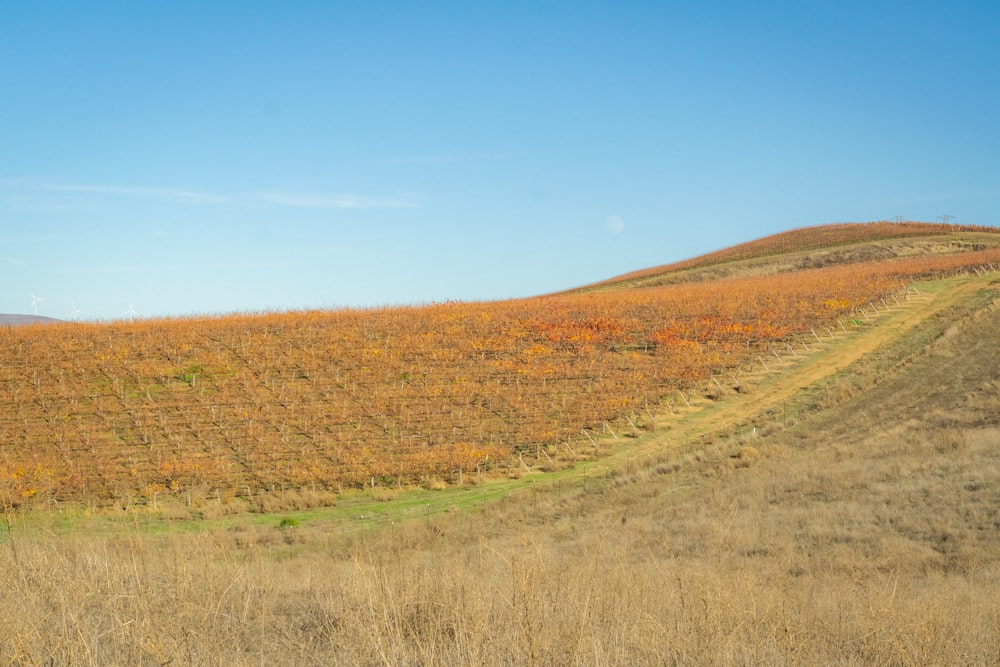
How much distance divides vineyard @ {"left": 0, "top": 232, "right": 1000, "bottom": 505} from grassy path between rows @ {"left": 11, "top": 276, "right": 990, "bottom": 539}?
130 cm

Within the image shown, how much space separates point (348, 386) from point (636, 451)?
545 inches

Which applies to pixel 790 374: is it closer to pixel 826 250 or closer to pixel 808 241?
pixel 826 250

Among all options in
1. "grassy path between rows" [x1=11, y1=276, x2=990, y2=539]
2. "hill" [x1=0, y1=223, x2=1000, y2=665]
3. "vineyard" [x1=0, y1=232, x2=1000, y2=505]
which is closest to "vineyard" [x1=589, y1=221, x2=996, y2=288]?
"vineyard" [x1=0, y1=232, x2=1000, y2=505]

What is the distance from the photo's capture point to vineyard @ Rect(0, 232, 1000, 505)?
998 inches

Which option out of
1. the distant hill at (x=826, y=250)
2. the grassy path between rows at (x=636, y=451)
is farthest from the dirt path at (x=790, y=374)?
the distant hill at (x=826, y=250)

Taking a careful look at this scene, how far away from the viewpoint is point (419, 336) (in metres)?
40.4

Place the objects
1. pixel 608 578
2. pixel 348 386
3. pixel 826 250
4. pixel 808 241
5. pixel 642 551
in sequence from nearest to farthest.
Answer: pixel 608 578
pixel 642 551
pixel 348 386
pixel 826 250
pixel 808 241

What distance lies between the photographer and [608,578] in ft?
28.4

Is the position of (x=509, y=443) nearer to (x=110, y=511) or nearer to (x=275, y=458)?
(x=275, y=458)

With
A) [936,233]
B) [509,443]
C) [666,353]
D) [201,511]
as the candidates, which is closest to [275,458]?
[201,511]

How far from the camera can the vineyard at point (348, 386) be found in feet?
83.2

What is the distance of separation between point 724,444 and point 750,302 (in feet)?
82.0

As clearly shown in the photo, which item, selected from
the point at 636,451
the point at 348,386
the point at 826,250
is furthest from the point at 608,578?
the point at 826,250

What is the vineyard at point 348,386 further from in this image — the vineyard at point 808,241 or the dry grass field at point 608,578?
the vineyard at point 808,241
